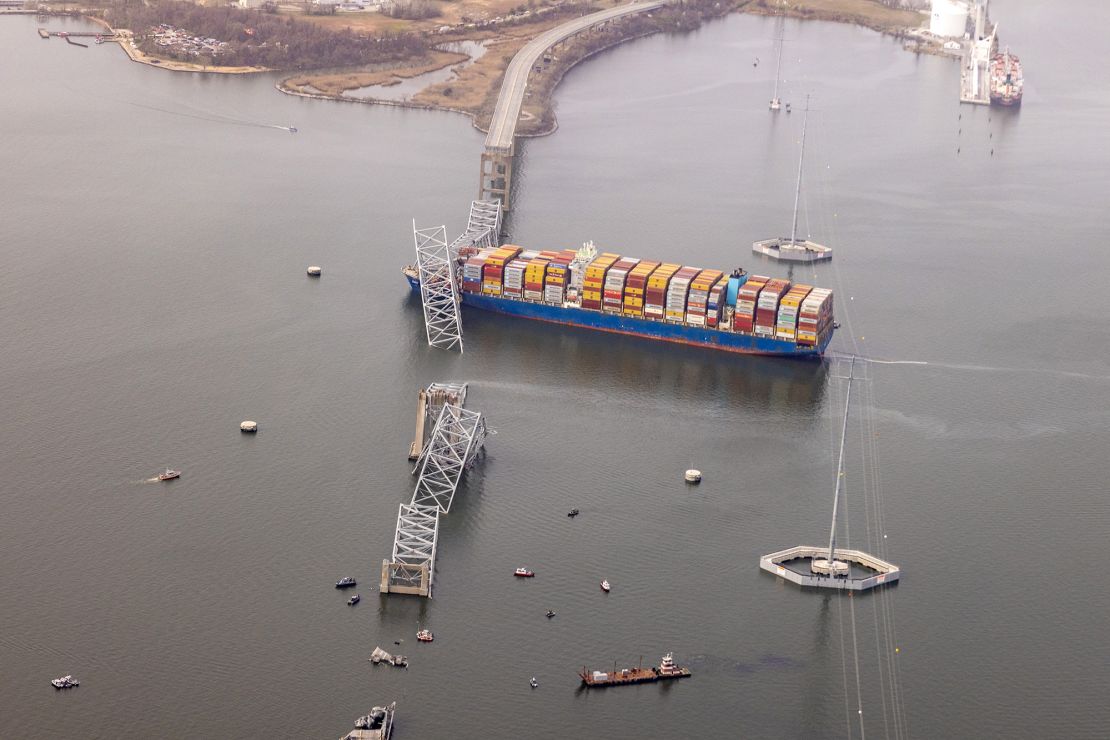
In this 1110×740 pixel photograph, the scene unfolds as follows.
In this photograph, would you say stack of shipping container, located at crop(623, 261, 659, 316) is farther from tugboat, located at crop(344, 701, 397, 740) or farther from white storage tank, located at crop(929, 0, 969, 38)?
white storage tank, located at crop(929, 0, 969, 38)

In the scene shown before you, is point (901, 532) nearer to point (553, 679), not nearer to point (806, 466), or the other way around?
point (806, 466)

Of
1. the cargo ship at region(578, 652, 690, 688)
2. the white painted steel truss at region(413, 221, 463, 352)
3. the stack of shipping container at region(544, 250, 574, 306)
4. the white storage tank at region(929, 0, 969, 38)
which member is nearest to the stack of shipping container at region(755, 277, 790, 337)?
the stack of shipping container at region(544, 250, 574, 306)

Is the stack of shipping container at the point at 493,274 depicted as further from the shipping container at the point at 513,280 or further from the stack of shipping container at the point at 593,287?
the stack of shipping container at the point at 593,287

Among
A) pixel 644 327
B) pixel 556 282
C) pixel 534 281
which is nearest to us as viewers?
pixel 644 327

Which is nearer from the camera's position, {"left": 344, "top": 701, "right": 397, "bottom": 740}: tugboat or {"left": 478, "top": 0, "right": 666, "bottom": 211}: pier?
{"left": 344, "top": 701, "right": 397, "bottom": 740}: tugboat

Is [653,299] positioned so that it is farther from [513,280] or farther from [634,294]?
[513,280]

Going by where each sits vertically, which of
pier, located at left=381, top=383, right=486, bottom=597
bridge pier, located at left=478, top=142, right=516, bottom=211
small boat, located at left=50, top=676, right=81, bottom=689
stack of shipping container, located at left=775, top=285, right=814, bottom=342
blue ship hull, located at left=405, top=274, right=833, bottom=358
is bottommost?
small boat, located at left=50, top=676, right=81, bottom=689

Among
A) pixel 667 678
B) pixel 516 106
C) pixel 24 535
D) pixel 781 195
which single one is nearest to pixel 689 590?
pixel 667 678

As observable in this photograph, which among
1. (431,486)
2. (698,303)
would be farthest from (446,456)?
(698,303)

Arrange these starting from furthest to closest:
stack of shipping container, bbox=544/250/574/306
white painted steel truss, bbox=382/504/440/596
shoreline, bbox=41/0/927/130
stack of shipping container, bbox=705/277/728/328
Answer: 1. shoreline, bbox=41/0/927/130
2. stack of shipping container, bbox=544/250/574/306
3. stack of shipping container, bbox=705/277/728/328
4. white painted steel truss, bbox=382/504/440/596
